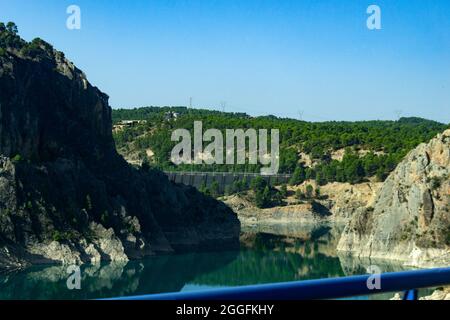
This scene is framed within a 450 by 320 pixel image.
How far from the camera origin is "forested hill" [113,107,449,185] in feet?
243

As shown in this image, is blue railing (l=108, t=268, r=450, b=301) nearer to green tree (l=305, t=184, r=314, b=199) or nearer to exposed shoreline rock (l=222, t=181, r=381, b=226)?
exposed shoreline rock (l=222, t=181, r=381, b=226)

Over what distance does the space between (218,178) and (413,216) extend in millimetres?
37042

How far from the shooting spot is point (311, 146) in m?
82.2

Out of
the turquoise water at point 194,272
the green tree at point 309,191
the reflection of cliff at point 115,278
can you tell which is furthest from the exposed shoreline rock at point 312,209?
the reflection of cliff at point 115,278

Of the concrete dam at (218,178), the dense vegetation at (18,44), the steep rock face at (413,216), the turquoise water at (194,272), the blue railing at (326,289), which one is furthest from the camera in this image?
the concrete dam at (218,178)

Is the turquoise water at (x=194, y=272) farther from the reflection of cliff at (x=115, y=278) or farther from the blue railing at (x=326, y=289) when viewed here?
the blue railing at (x=326, y=289)

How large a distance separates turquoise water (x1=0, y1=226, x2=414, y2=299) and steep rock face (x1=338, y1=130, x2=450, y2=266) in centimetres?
185

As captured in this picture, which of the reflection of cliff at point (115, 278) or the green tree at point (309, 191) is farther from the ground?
the green tree at point (309, 191)

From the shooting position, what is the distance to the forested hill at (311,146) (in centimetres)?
7412

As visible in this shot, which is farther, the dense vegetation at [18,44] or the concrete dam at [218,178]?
the concrete dam at [218,178]

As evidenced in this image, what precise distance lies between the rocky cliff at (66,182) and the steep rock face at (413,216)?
1141cm

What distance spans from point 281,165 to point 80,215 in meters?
38.4

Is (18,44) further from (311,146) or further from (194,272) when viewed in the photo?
(311,146)

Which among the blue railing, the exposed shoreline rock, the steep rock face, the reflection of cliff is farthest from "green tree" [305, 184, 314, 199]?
the blue railing
